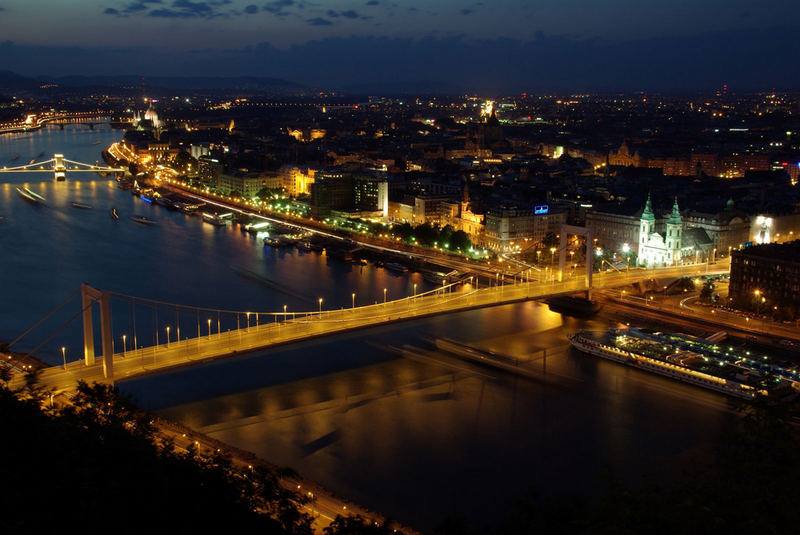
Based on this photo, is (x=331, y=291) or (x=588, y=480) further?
(x=331, y=291)

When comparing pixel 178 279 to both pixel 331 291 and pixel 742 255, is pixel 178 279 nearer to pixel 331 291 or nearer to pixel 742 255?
pixel 331 291

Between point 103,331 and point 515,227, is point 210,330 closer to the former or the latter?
point 103,331

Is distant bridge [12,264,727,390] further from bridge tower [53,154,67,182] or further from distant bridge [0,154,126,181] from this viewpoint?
distant bridge [0,154,126,181]

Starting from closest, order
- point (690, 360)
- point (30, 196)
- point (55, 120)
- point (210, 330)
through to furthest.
Result: point (210, 330) < point (690, 360) < point (30, 196) < point (55, 120)

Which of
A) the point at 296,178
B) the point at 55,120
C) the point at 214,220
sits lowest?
the point at 214,220

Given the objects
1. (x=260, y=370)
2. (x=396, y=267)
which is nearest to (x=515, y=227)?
(x=396, y=267)

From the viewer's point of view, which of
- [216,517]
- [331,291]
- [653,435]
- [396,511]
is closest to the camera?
[216,517]

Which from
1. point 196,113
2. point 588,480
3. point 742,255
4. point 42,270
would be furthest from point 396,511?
point 196,113
